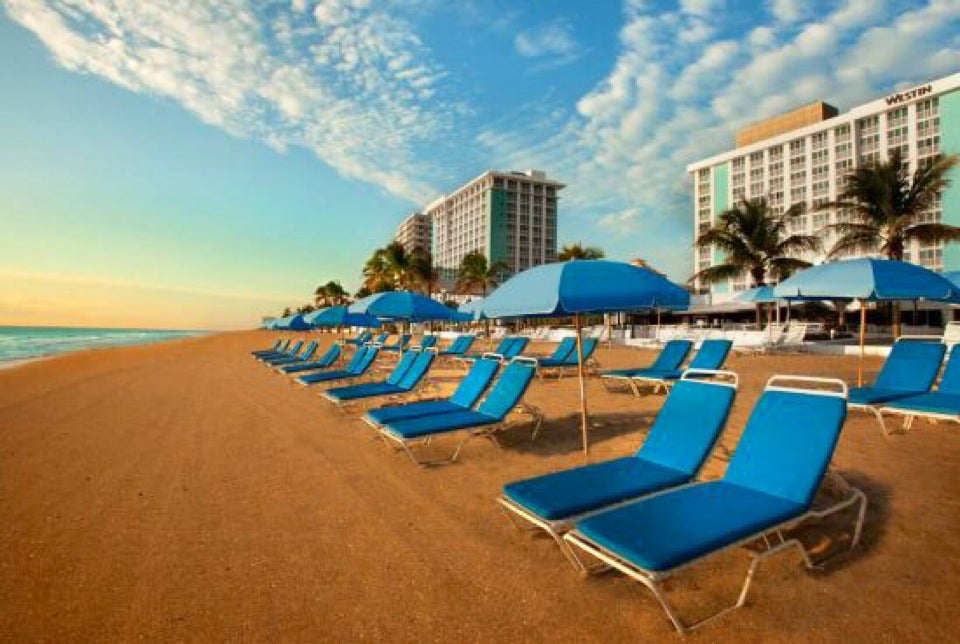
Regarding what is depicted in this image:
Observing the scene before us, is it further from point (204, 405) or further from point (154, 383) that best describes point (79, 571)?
point (154, 383)

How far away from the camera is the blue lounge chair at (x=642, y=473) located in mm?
2766

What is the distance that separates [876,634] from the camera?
219cm

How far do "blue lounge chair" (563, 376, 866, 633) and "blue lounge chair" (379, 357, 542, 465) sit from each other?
1.99 metres

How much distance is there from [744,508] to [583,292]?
5.72ft

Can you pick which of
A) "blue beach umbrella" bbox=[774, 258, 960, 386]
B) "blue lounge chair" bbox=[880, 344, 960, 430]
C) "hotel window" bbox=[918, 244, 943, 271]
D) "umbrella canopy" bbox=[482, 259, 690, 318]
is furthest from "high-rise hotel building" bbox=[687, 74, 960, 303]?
"umbrella canopy" bbox=[482, 259, 690, 318]

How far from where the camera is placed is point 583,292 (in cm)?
372

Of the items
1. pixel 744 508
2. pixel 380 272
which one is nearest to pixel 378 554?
pixel 744 508

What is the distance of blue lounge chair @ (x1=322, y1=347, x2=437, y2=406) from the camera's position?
23.3ft

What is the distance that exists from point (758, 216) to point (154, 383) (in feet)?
88.9

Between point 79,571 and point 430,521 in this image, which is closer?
point 79,571

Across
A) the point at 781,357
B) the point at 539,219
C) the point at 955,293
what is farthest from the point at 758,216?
the point at 539,219

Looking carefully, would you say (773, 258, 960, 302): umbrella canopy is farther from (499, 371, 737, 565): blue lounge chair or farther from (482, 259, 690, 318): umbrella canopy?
(499, 371, 737, 565): blue lounge chair

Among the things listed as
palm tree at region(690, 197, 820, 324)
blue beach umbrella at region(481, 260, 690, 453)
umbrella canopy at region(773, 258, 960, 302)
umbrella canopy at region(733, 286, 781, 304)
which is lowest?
blue beach umbrella at region(481, 260, 690, 453)

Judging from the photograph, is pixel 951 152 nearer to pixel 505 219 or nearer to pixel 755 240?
pixel 755 240
